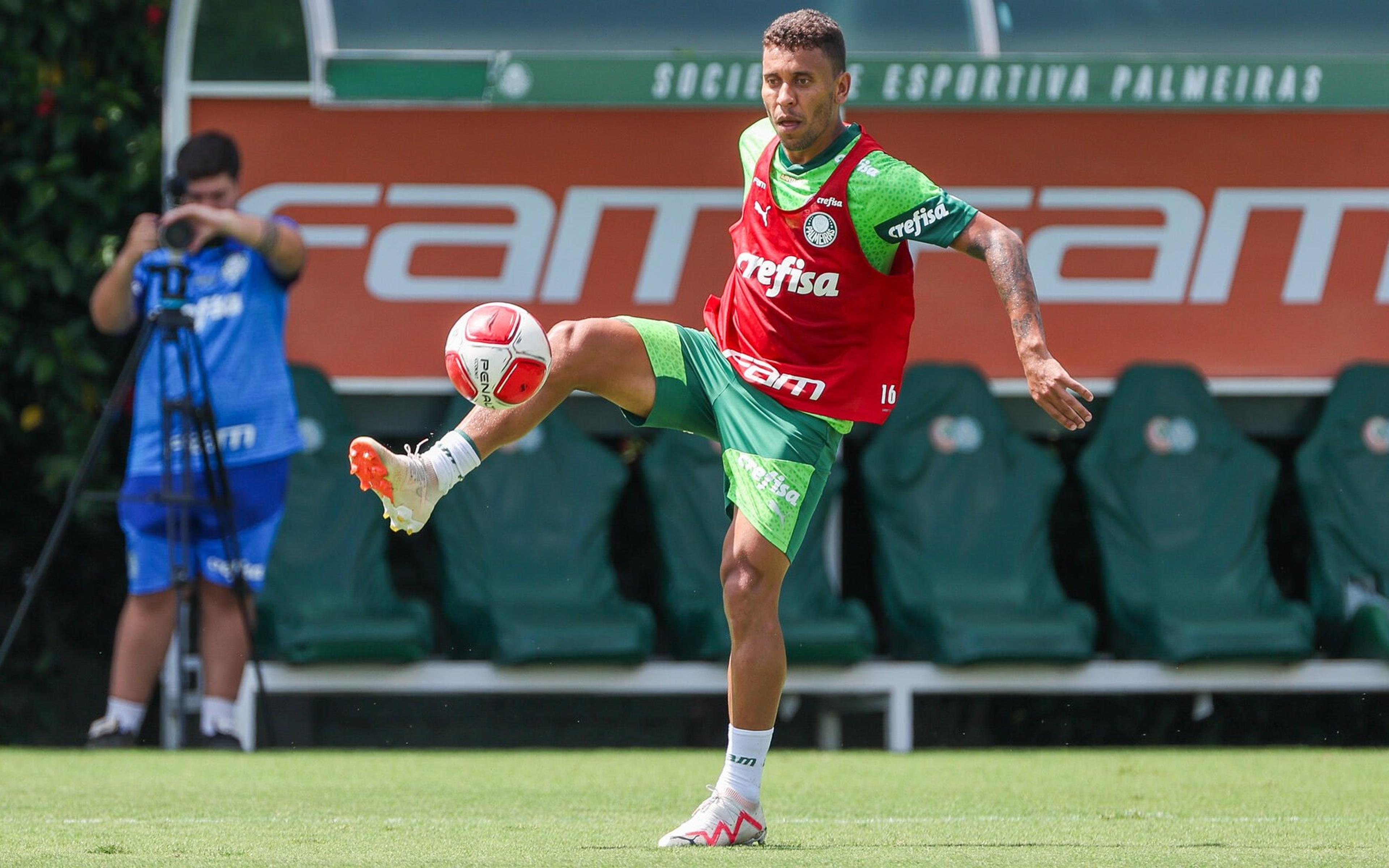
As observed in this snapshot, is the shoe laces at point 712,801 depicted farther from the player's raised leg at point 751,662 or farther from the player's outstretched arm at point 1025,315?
the player's outstretched arm at point 1025,315

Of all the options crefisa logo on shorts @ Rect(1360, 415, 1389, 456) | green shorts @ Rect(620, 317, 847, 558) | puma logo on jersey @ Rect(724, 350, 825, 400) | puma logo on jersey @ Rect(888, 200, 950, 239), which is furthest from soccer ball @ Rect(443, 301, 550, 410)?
crefisa logo on shorts @ Rect(1360, 415, 1389, 456)

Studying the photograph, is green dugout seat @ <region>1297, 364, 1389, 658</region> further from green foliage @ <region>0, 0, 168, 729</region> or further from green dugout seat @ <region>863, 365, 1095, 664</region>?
green foliage @ <region>0, 0, 168, 729</region>

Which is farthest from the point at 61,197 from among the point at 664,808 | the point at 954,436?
the point at 664,808

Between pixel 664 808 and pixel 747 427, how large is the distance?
1258 mm

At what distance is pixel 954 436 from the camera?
27.1 ft

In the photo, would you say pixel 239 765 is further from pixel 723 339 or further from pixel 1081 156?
pixel 1081 156

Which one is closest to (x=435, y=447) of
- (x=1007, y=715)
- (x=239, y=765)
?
(x=239, y=765)

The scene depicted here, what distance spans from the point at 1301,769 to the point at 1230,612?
1618 mm

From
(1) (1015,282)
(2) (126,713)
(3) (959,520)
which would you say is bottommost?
(2) (126,713)

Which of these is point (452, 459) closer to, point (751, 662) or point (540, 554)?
point (751, 662)

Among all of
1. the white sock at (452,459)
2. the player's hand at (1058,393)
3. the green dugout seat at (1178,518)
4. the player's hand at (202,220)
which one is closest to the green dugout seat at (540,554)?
the player's hand at (202,220)

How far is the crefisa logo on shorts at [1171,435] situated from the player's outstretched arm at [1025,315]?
412 cm

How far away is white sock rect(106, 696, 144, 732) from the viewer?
689cm

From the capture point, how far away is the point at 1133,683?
7797 millimetres
